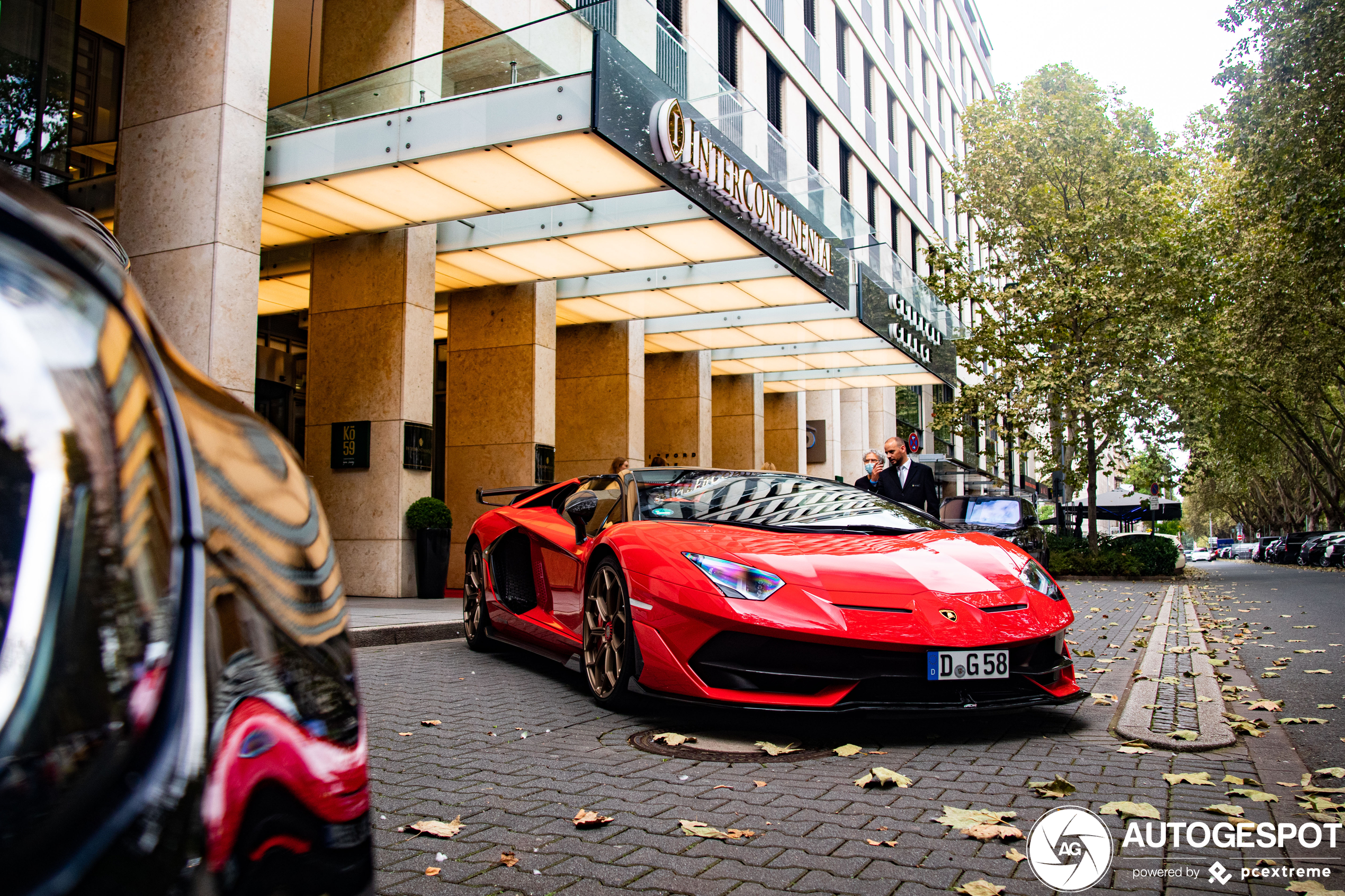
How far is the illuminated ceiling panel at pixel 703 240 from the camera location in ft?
40.2

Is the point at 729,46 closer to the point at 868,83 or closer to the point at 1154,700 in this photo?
the point at 868,83

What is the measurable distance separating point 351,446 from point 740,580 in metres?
9.51

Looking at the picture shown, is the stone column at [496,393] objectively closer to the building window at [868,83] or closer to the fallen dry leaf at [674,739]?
the fallen dry leaf at [674,739]

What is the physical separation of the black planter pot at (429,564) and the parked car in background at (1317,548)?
97.5ft

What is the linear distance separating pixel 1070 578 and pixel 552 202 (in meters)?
15.6

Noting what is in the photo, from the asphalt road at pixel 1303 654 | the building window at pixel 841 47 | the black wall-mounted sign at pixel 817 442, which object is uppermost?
the building window at pixel 841 47

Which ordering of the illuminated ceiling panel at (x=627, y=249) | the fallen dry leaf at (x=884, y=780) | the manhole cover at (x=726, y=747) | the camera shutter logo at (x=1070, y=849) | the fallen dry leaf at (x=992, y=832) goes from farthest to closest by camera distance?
the illuminated ceiling panel at (x=627, y=249) → the manhole cover at (x=726, y=747) → the fallen dry leaf at (x=884, y=780) → the fallen dry leaf at (x=992, y=832) → the camera shutter logo at (x=1070, y=849)

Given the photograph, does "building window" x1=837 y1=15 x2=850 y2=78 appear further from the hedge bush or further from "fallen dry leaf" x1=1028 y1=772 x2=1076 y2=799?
"fallen dry leaf" x1=1028 y1=772 x2=1076 y2=799

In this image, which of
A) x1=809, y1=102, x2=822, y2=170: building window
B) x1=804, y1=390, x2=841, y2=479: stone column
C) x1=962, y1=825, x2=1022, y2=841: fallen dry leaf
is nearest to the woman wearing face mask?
x1=962, y1=825, x2=1022, y2=841: fallen dry leaf

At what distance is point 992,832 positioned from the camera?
9.87 feet

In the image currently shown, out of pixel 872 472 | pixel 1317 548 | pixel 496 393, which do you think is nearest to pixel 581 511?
pixel 872 472

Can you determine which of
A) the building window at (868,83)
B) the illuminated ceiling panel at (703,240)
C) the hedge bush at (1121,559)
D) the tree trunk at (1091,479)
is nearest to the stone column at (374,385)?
the illuminated ceiling panel at (703,240)

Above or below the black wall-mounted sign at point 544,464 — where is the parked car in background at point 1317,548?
below

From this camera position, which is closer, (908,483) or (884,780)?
(884,780)
